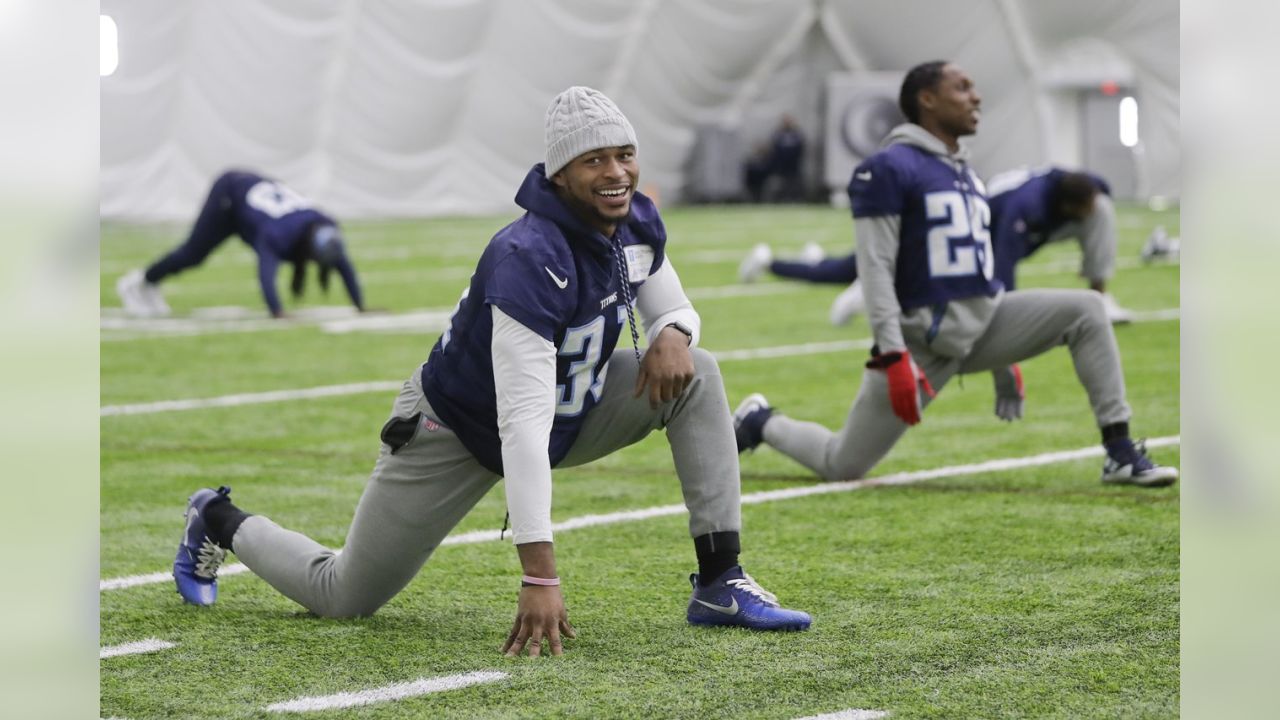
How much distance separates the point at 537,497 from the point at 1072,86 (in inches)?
1000

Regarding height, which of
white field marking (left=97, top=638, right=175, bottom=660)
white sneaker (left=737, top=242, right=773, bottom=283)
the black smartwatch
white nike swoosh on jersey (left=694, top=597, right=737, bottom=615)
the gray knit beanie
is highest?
white sneaker (left=737, top=242, right=773, bottom=283)

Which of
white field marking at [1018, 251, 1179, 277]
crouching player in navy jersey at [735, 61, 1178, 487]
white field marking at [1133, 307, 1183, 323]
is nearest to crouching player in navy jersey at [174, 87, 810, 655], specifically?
crouching player in navy jersey at [735, 61, 1178, 487]

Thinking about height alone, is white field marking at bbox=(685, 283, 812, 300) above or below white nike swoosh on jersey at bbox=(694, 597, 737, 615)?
above

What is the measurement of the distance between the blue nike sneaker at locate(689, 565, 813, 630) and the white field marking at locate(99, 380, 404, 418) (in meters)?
4.54

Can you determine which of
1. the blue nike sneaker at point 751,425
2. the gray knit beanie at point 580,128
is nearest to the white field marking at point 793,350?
the blue nike sneaker at point 751,425

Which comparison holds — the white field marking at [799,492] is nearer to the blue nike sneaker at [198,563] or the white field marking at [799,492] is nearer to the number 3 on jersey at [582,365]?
the blue nike sneaker at [198,563]

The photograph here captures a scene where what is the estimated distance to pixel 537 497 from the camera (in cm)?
357

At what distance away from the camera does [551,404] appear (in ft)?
12.0

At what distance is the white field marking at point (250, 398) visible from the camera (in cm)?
802

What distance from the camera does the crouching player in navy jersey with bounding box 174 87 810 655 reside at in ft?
11.8

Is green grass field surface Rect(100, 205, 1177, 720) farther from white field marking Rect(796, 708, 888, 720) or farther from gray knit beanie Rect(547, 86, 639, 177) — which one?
gray knit beanie Rect(547, 86, 639, 177)

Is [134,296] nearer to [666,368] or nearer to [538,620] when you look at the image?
[666,368]

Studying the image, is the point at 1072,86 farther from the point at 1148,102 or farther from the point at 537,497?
the point at 537,497
